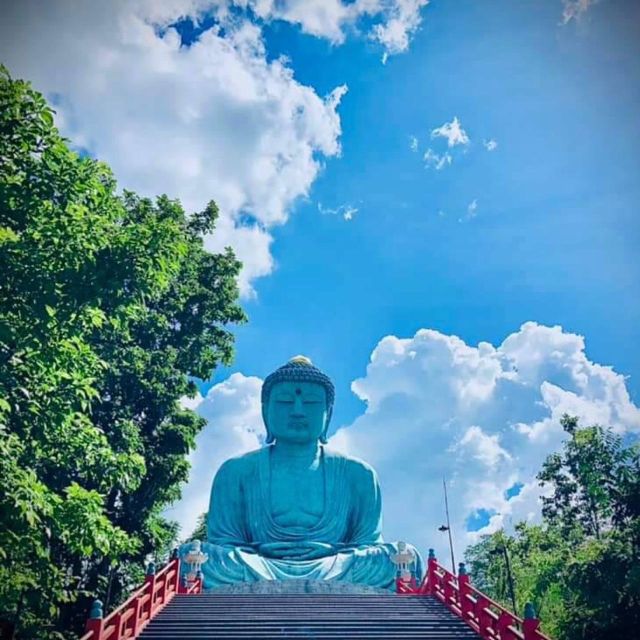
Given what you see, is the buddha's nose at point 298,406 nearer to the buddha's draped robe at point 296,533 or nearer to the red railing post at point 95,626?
the buddha's draped robe at point 296,533

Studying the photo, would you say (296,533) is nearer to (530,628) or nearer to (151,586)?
(151,586)

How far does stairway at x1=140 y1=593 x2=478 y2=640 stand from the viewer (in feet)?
28.6

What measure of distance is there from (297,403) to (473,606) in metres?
7.45

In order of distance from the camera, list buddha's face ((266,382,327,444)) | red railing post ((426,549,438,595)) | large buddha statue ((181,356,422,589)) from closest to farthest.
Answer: red railing post ((426,549,438,595)) → large buddha statue ((181,356,422,589)) → buddha's face ((266,382,327,444))

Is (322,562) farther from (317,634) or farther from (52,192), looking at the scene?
(52,192)

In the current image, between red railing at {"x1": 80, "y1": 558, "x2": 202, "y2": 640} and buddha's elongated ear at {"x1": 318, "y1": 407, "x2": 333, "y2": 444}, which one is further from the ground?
buddha's elongated ear at {"x1": 318, "y1": 407, "x2": 333, "y2": 444}

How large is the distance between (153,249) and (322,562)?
23.1 ft

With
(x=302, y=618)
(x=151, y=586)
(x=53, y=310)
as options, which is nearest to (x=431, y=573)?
(x=302, y=618)

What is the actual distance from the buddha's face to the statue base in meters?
4.31

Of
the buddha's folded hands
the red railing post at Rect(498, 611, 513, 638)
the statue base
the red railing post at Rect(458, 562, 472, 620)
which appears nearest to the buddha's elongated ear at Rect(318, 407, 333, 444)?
the buddha's folded hands

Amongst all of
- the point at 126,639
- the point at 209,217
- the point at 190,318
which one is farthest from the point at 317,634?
the point at 209,217

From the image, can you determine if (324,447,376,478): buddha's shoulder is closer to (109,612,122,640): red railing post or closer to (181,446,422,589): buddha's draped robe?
(181,446,422,589): buddha's draped robe

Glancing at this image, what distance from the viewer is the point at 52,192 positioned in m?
8.72

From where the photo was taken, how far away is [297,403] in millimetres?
16094
